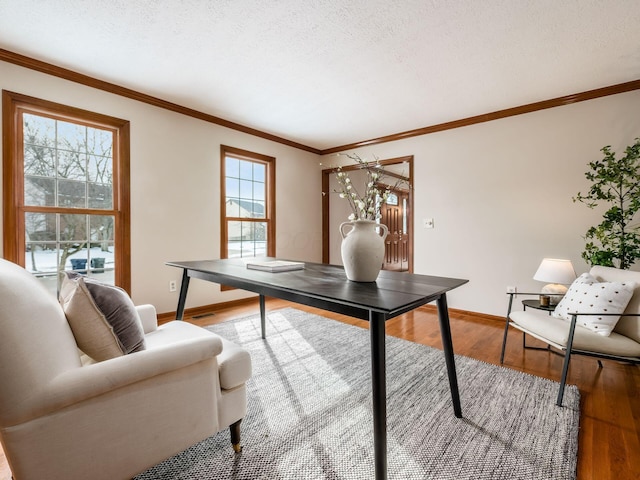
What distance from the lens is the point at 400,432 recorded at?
5.02 feet

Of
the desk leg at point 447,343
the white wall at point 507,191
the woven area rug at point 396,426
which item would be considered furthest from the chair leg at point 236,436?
the white wall at point 507,191

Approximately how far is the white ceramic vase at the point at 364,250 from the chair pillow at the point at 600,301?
123 centimetres

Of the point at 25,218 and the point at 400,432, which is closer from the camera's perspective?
the point at 400,432

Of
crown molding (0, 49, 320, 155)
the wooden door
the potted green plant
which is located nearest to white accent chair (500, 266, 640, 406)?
the potted green plant

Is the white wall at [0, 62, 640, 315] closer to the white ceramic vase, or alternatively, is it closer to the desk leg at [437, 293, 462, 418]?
the desk leg at [437, 293, 462, 418]

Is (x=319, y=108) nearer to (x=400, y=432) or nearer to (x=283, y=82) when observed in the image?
(x=283, y=82)

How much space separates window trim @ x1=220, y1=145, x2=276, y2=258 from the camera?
13.0 ft

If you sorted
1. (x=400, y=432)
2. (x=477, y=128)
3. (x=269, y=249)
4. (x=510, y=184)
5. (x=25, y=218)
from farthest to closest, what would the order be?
1. (x=269, y=249)
2. (x=477, y=128)
3. (x=510, y=184)
4. (x=25, y=218)
5. (x=400, y=432)

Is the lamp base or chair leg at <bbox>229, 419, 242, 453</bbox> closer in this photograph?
chair leg at <bbox>229, 419, 242, 453</bbox>

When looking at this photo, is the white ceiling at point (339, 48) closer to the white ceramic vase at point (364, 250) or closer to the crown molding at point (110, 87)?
the crown molding at point (110, 87)

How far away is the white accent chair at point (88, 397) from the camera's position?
2.85ft

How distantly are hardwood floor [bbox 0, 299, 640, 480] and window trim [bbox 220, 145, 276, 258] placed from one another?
0.96 metres

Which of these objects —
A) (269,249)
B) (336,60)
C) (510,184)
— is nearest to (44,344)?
(336,60)

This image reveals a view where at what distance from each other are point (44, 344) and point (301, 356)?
1.77 m
